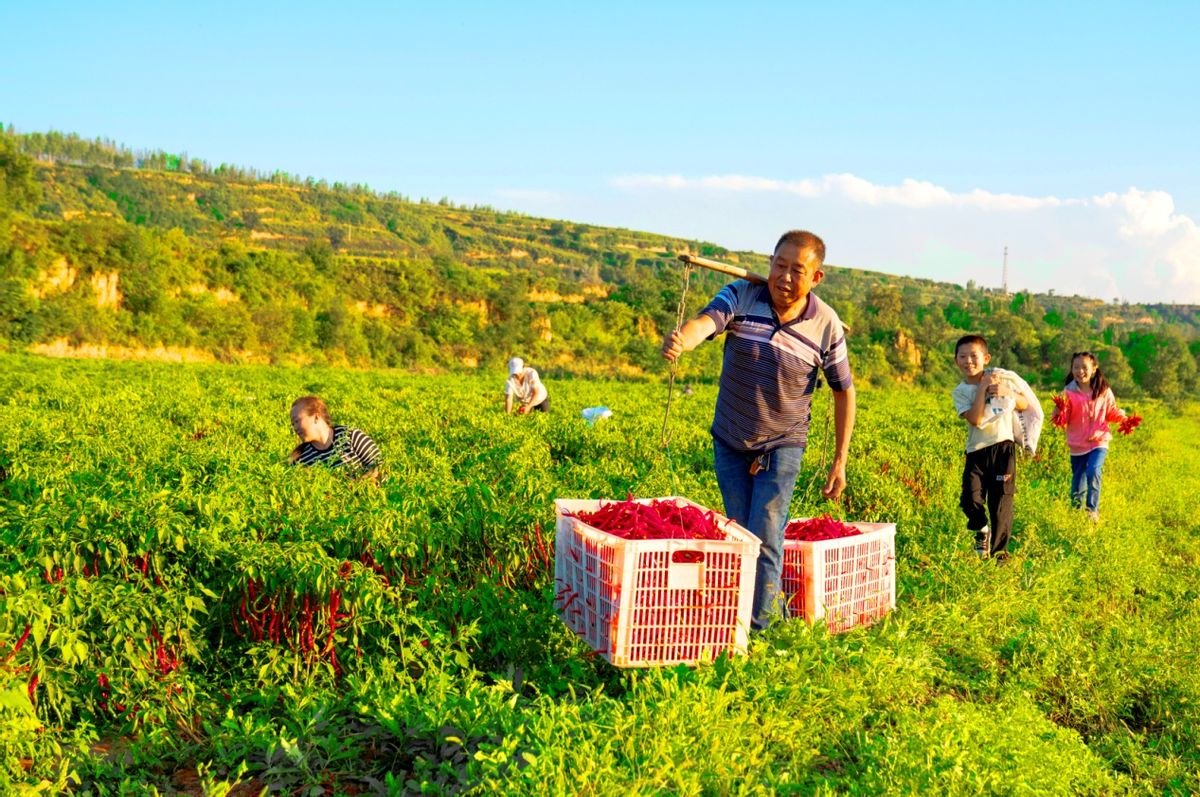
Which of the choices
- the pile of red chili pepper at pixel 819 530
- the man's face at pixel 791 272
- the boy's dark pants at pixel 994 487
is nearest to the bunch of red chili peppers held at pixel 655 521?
the pile of red chili pepper at pixel 819 530

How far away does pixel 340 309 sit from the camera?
60.9 meters

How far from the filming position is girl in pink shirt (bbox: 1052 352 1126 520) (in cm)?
896

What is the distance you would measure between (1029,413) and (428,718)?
5548 mm

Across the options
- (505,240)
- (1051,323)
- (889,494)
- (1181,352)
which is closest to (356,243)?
(505,240)

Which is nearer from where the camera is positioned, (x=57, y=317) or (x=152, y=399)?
(x=152, y=399)

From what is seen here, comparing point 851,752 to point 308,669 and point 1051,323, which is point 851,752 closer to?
point 308,669

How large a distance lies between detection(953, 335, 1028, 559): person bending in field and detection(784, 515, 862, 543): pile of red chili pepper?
2.49 metres

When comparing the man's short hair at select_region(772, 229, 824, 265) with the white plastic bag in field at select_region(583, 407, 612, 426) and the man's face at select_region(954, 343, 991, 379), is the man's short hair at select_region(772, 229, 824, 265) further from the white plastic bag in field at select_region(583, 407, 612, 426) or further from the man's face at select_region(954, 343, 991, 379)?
the white plastic bag in field at select_region(583, 407, 612, 426)

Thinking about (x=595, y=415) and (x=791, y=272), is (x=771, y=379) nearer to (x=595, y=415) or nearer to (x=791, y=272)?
(x=791, y=272)

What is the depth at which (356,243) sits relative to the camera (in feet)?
327

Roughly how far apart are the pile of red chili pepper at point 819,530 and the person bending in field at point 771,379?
25 centimetres

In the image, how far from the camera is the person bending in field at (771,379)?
4.33m

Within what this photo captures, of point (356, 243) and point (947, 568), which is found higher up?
point (356, 243)

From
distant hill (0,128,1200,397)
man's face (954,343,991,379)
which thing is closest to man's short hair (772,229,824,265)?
man's face (954,343,991,379)
